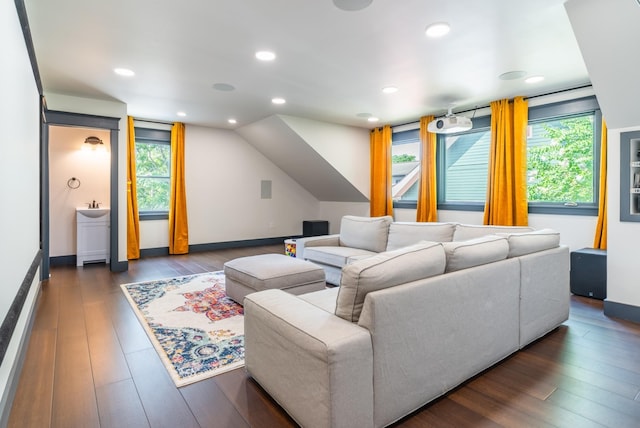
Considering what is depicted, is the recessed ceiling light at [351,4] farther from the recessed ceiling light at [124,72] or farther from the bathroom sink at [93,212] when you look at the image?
the bathroom sink at [93,212]

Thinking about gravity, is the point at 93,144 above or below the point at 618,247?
above

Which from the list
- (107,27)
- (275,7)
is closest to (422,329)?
(275,7)

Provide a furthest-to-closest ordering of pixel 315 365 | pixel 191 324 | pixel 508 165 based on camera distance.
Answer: pixel 508 165, pixel 191 324, pixel 315 365

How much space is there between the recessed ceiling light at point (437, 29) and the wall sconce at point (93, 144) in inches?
210

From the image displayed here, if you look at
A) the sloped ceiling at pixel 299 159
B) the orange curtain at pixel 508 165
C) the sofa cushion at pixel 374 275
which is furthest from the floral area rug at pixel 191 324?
the orange curtain at pixel 508 165

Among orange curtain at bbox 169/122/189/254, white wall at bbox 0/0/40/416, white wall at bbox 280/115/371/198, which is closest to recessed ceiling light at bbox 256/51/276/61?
white wall at bbox 0/0/40/416

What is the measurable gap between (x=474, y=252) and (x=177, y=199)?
18.3 ft

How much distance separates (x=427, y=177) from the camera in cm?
588

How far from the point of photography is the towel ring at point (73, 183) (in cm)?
552

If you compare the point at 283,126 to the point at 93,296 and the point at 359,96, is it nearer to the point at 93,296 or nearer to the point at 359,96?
the point at 359,96

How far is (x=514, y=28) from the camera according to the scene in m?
2.81

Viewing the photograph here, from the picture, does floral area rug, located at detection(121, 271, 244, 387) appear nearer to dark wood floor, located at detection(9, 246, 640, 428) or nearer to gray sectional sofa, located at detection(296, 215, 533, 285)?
dark wood floor, located at detection(9, 246, 640, 428)

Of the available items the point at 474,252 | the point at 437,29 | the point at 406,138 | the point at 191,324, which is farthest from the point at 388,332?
the point at 406,138

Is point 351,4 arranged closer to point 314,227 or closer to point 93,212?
point 93,212
